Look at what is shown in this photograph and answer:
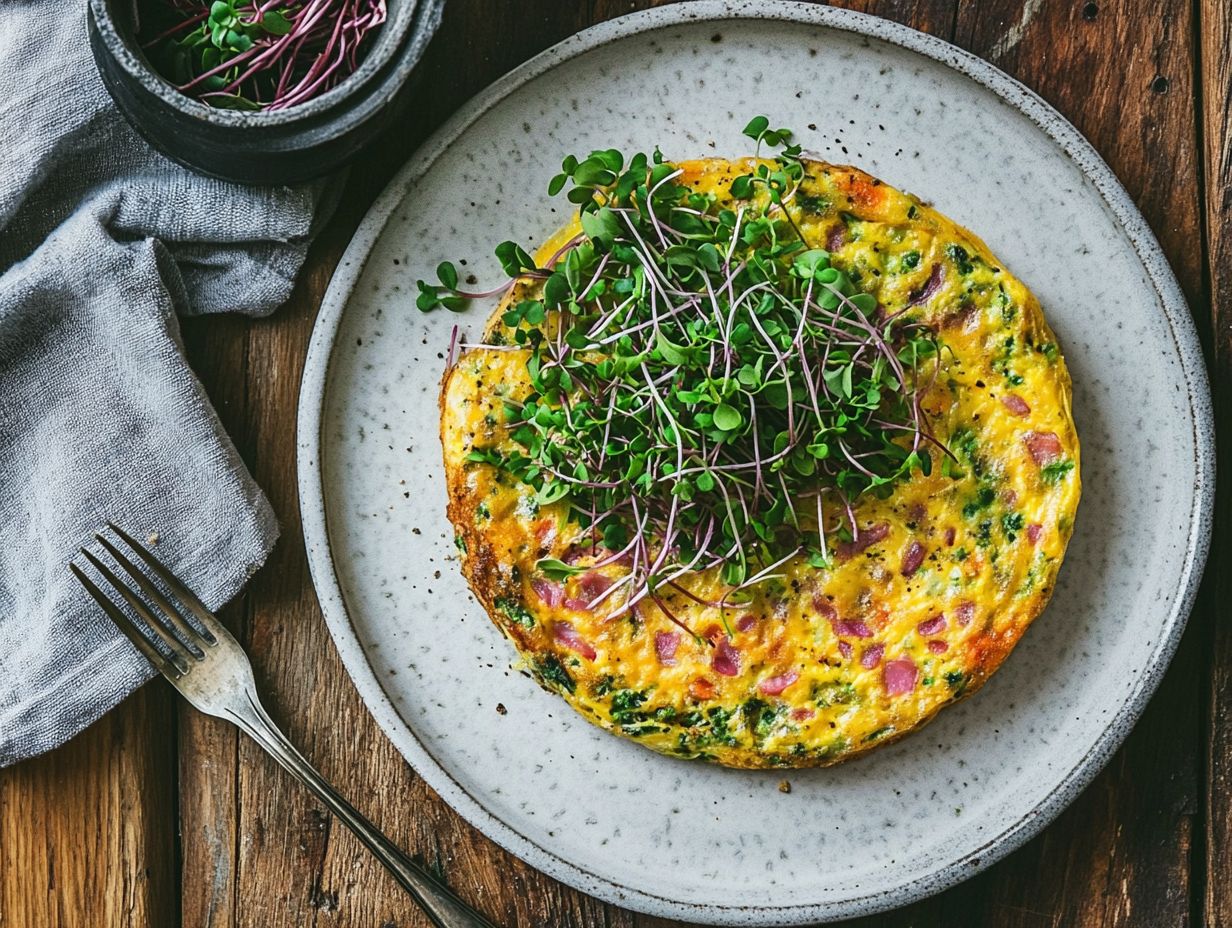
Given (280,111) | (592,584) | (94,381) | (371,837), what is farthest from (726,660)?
(94,381)

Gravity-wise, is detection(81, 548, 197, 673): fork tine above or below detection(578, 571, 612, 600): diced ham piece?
below

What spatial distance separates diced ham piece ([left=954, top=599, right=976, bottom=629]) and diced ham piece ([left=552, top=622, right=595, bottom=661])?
73 centimetres

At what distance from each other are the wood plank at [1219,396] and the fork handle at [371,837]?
1.68m

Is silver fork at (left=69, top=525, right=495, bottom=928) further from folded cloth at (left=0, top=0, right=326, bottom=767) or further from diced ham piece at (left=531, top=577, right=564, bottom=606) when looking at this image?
diced ham piece at (left=531, top=577, right=564, bottom=606)

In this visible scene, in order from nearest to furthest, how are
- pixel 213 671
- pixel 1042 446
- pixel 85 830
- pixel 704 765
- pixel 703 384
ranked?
pixel 703 384 < pixel 1042 446 < pixel 704 765 < pixel 213 671 < pixel 85 830

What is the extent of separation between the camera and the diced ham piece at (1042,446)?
2344 mm

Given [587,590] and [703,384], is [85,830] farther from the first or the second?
[703,384]

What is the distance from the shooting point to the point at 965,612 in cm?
236

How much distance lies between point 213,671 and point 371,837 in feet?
1.70

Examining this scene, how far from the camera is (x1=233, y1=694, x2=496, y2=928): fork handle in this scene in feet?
8.64

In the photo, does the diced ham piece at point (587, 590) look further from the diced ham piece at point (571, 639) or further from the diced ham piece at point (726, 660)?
the diced ham piece at point (726, 660)

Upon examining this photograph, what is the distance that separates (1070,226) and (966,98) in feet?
1.19

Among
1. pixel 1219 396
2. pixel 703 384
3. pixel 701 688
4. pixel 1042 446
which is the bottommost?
pixel 701 688

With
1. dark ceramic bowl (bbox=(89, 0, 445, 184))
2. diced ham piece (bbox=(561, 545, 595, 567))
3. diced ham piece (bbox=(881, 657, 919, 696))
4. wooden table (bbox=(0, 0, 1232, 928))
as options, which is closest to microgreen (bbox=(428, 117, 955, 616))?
diced ham piece (bbox=(561, 545, 595, 567))
